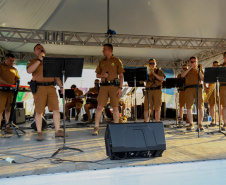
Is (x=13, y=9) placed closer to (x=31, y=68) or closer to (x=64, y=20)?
(x=64, y=20)

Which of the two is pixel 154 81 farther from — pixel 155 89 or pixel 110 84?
pixel 110 84

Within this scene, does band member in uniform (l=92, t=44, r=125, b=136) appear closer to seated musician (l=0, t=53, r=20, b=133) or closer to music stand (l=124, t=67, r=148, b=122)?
music stand (l=124, t=67, r=148, b=122)

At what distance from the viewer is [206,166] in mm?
2213

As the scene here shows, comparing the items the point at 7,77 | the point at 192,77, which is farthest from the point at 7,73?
the point at 192,77

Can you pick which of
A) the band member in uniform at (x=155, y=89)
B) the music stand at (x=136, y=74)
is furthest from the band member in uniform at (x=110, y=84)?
the band member in uniform at (x=155, y=89)

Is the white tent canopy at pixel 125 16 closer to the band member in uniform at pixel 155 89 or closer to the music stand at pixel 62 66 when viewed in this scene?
the band member in uniform at pixel 155 89

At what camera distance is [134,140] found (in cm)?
243

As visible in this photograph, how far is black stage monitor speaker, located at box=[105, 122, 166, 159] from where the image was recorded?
238cm

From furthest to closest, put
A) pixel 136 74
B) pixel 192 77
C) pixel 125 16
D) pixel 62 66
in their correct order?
pixel 125 16, pixel 192 77, pixel 136 74, pixel 62 66

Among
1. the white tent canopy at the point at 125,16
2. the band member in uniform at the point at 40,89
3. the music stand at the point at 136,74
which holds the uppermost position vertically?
the white tent canopy at the point at 125,16

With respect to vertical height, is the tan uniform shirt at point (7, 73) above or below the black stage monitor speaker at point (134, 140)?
above

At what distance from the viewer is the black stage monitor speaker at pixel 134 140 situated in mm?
2377

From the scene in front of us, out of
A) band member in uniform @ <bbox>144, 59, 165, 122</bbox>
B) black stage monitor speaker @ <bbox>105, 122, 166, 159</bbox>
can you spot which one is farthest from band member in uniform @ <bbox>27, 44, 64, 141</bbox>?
band member in uniform @ <bbox>144, 59, 165, 122</bbox>

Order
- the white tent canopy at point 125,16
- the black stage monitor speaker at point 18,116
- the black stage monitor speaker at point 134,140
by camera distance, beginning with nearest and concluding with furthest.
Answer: the black stage monitor speaker at point 134,140
the white tent canopy at point 125,16
the black stage monitor speaker at point 18,116
